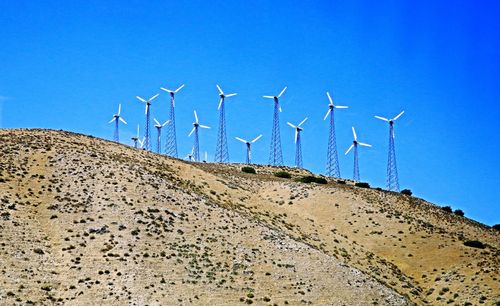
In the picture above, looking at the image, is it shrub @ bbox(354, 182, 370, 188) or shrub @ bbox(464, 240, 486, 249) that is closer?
shrub @ bbox(464, 240, 486, 249)

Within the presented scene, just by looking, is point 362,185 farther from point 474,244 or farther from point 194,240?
point 194,240

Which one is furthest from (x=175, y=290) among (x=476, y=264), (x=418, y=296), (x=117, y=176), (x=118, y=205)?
(x=476, y=264)

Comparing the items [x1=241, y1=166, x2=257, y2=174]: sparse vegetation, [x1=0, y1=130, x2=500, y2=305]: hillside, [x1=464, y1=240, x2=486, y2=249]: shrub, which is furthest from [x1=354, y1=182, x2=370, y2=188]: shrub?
[x1=464, y1=240, x2=486, y2=249]: shrub

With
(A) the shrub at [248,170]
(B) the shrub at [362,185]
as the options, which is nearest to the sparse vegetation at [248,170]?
(A) the shrub at [248,170]

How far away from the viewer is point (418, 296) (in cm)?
10081

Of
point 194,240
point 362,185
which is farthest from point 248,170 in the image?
point 194,240

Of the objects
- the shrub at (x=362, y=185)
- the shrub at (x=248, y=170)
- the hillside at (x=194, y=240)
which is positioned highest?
the shrub at (x=248, y=170)

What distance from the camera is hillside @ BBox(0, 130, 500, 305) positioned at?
266ft

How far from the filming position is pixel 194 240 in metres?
94.6

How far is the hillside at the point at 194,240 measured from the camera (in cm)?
8112

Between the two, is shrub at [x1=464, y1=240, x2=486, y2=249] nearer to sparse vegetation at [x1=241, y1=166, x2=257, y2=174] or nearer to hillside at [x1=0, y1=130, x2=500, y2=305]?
hillside at [x1=0, y1=130, x2=500, y2=305]

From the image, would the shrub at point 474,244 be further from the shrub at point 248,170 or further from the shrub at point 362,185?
the shrub at point 248,170

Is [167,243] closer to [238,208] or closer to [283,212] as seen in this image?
[238,208]

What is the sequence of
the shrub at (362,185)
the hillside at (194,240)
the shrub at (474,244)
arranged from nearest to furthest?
1. the hillside at (194,240)
2. the shrub at (474,244)
3. the shrub at (362,185)
